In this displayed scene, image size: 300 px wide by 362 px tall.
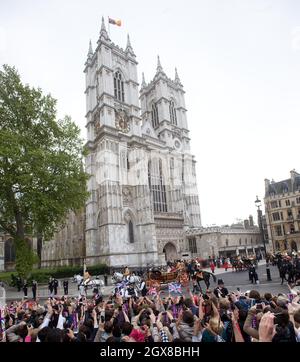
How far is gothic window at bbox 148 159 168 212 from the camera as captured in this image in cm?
4800

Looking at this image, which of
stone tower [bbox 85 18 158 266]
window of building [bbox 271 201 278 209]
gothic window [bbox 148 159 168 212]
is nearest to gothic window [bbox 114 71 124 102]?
stone tower [bbox 85 18 158 266]

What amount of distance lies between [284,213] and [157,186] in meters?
24.2

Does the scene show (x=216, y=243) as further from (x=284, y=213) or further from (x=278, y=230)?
(x=284, y=213)

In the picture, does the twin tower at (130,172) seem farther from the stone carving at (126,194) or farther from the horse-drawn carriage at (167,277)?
the horse-drawn carriage at (167,277)

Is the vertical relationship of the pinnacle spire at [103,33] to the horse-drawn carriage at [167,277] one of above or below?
above

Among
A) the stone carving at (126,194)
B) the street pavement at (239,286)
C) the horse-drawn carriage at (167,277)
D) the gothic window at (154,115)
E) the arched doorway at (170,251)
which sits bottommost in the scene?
the street pavement at (239,286)

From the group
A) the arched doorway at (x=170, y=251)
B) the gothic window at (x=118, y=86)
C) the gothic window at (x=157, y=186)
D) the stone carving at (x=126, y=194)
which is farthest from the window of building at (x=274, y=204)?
the gothic window at (x=118, y=86)

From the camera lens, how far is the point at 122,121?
46125mm

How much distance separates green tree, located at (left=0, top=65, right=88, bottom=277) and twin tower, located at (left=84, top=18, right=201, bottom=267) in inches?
534

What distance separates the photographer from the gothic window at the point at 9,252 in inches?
2093

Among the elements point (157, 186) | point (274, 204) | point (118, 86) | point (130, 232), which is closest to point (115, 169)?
point (130, 232)

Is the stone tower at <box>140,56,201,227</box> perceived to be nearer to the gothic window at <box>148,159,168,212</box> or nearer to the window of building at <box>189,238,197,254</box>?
the gothic window at <box>148,159,168,212</box>
